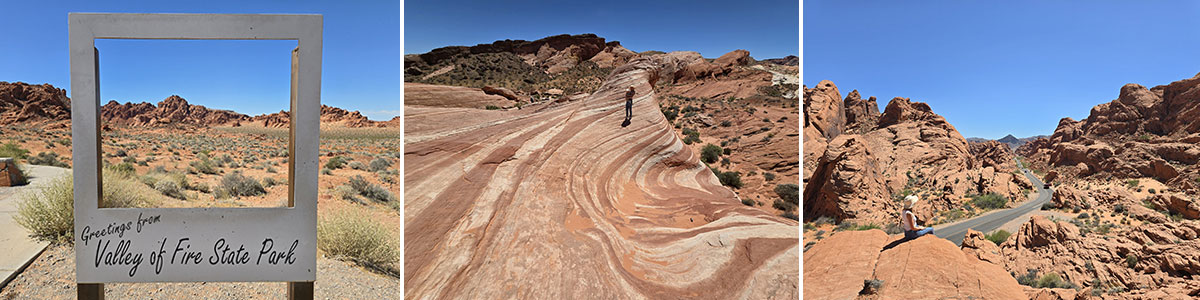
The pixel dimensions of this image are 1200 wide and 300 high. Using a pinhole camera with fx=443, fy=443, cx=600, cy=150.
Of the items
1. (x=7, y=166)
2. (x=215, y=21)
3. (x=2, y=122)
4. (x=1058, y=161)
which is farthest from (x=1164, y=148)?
(x=2, y=122)

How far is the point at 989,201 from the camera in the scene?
76.0 ft

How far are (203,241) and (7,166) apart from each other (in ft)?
33.9

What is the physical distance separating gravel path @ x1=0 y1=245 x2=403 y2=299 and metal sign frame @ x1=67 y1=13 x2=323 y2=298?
4.64 ft

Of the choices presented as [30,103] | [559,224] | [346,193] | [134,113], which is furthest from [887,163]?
[134,113]

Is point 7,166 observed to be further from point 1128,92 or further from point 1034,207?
point 1128,92

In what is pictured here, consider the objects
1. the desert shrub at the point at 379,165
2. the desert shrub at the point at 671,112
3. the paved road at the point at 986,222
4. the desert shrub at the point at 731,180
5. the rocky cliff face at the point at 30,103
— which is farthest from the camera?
the rocky cliff face at the point at 30,103

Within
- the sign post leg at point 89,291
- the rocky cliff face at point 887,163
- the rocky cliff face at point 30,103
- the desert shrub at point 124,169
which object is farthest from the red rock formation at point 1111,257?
the rocky cliff face at point 30,103

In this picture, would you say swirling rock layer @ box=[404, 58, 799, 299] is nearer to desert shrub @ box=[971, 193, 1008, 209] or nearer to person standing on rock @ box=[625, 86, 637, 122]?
person standing on rock @ box=[625, 86, 637, 122]

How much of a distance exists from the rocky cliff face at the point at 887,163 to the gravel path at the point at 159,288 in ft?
41.6

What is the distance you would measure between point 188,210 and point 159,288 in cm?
294

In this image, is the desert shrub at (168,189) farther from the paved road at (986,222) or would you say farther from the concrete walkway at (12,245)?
the paved road at (986,222)

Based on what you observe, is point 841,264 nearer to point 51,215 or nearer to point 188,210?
point 188,210

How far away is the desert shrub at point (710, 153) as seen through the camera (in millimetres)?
11219

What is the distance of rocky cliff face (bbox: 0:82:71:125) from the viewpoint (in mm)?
33969
